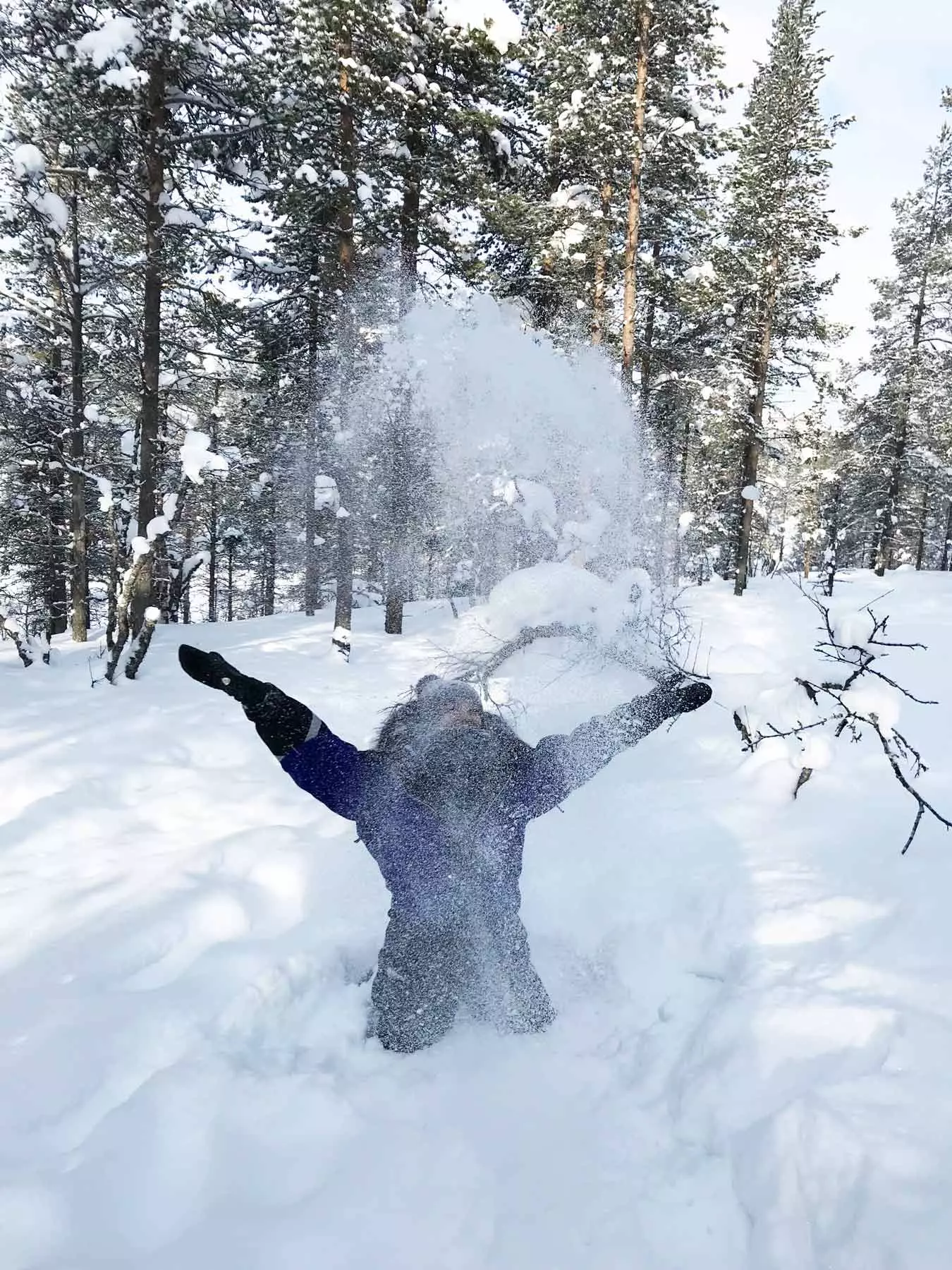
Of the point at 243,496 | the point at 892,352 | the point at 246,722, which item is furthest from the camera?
the point at 892,352

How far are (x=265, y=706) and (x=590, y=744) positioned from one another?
1330 mm

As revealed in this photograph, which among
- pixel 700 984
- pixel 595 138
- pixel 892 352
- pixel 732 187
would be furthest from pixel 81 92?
pixel 892 352

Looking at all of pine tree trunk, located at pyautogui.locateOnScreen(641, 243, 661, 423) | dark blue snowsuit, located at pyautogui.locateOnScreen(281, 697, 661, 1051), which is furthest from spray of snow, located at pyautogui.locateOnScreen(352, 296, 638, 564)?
dark blue snowsuit, located at pyautogui.locateOnScreen(281, 697, 661, 1051)

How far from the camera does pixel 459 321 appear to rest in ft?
39.4

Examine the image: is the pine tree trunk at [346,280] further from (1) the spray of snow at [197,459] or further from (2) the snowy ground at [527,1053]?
(2) the snowy ground at [527,1053]

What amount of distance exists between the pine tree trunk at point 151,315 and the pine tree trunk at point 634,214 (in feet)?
26.2

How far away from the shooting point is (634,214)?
12.7 meters

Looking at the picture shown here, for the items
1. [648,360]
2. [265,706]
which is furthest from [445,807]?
[648,360]

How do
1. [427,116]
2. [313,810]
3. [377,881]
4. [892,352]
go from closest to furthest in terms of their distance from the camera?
[377,881] < [313,810] < [427,116] < [892,352]

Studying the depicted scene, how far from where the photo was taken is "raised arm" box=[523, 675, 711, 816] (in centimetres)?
272

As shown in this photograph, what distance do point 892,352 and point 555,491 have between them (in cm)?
1901

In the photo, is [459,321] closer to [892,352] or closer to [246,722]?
[246,722]

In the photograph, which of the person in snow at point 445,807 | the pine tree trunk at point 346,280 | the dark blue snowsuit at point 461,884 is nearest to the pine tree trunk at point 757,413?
the pine tree trunk at point 346,280

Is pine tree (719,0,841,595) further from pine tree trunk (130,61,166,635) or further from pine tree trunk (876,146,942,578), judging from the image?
pine tree trunk (130,61,166,635)
